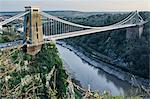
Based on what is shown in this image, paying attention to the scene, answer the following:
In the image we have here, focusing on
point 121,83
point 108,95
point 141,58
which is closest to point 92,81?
point 121,83

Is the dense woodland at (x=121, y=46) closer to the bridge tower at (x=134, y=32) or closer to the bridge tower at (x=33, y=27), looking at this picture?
the bridge tower at (x=134, y=32)

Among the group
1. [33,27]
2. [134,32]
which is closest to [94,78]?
[33,27]

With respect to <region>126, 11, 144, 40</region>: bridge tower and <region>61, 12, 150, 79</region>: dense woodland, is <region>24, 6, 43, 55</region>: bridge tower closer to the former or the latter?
<region>61, 12, 150, 79</region>: dense woodland

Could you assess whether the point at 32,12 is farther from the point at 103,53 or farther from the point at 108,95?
the point at 108,95

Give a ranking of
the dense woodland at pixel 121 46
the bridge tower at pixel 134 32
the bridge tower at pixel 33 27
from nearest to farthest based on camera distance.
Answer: the bridge tower at pixel 33 27 < the dense woodland at pixel 121 46 < the bridge tower at pixel 134 32

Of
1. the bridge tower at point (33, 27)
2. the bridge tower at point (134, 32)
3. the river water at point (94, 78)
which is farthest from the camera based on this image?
the bridge tower at point (134, 32)

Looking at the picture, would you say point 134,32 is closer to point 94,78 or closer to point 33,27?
point 94,78

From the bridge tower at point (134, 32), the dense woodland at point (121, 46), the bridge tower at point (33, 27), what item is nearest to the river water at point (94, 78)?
the dense woodland at point (121, 46)

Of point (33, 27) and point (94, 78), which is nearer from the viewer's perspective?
point (33, 27)

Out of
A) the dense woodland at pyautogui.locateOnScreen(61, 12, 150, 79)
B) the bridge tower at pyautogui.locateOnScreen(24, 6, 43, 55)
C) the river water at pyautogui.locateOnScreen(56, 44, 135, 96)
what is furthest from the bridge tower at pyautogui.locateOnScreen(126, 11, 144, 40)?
the bridge tower at pyautogui.locateOnScreen(24, 6, 43, 55)
